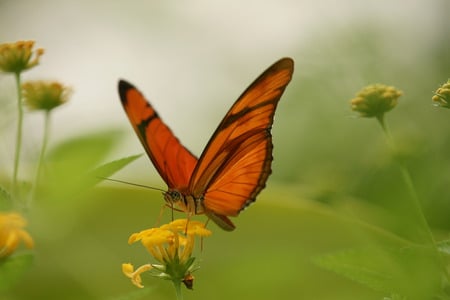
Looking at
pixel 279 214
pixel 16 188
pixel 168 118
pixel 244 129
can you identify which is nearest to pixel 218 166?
pixel 244 129

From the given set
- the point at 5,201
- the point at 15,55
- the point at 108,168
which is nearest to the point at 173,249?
the point at 108,168

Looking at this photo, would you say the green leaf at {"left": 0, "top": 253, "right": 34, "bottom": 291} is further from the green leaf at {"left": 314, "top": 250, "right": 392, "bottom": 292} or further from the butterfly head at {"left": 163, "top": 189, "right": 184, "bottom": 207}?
the butterfly head at {"left": 163, "top": 189, "right": 184, "bottom": 207}

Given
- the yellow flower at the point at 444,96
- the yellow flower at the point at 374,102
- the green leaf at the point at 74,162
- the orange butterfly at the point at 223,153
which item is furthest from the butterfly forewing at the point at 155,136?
the yellow flower at the point at 444,96

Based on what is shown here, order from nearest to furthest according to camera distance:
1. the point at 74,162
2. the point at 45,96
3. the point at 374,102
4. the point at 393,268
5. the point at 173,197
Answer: the point at 393,268 < the point at 74,162 < the point at 374,102 < the point at 173,197 < the point at 45,96

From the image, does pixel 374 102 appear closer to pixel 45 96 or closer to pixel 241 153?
pixel 241 153

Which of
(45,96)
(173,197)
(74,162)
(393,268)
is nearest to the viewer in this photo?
(393,268)

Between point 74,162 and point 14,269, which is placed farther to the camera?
point 74,162

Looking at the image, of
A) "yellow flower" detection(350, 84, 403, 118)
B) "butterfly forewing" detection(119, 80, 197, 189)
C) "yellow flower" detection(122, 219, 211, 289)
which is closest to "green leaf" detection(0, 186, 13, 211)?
"yellow flower" detection(122, 219, 211, 289)
